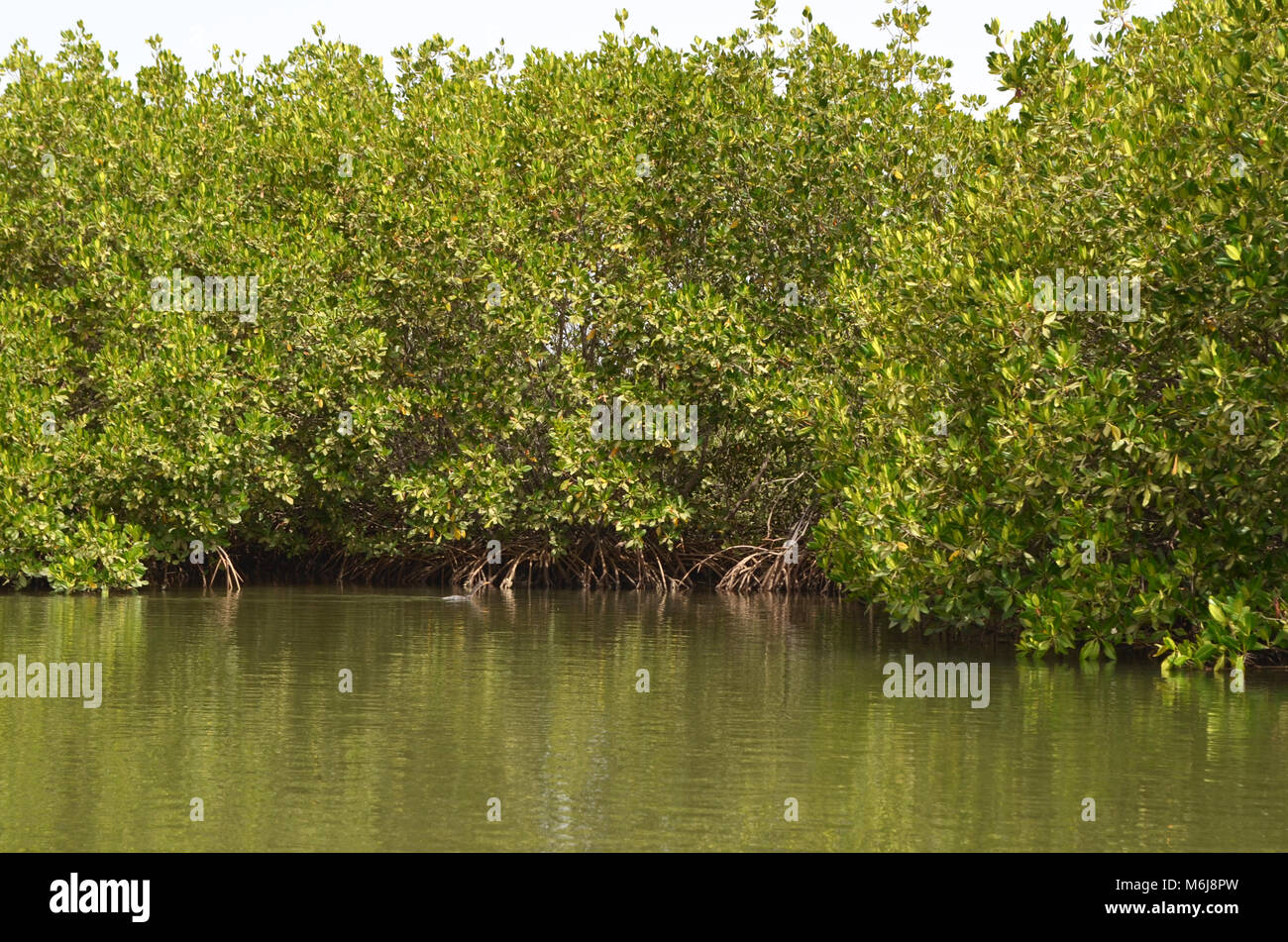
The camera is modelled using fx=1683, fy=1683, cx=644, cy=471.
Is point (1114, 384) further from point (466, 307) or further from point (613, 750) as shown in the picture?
point (466, 307)

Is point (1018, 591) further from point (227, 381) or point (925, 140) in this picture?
point (227, 381)

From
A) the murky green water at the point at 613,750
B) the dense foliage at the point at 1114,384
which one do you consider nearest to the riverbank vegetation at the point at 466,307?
the dense foliage at the point at 1114,384

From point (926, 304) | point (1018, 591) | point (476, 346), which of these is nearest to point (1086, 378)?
point (1018, 591)

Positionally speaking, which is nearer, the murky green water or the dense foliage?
the murky green water

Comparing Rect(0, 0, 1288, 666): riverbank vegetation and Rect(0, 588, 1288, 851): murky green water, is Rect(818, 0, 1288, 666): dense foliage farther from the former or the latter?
Rect(0, 0, 1288, 666): riverbank vegetation

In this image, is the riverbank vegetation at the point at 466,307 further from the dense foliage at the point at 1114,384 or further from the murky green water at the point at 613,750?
the murky green water at the point at 613,750

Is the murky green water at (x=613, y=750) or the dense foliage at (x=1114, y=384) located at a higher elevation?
the dense foliage at (x=1114, y=384)

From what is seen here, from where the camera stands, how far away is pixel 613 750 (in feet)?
40.9

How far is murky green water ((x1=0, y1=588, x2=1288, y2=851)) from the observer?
9.64 metres

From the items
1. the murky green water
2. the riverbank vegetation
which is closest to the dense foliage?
the murky green water

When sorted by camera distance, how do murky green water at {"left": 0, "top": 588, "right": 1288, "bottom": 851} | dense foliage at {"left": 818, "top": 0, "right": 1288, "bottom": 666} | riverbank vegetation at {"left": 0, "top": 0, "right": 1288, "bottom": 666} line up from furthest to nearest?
riverbank vegetation at {"left": 0, "top": 0, "right": 1288, "bottom": 666}, dense foliage at {"left": 818, "top": 0, "right": 1288, "bottom": 666}, murky green water at {"left": 0, "top": 588, "right": 1288, "bottom": 851}

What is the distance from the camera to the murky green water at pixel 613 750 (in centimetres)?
964

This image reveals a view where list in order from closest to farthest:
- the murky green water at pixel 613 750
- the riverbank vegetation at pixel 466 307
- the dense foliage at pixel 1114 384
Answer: the murky green water at pixel 613 750, the dense foliage at pixel 1114 384, the riverbank vegetation at pixel 466 307

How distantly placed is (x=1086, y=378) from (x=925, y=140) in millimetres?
13013
